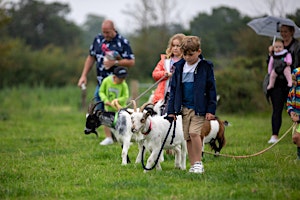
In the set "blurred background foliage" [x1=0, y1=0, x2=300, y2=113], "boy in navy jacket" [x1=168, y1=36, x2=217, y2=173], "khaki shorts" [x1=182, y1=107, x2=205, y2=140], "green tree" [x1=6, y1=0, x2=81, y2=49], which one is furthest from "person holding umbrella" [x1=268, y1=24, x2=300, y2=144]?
"green tree" [x1=6, y1=0, x2=81, y2=49]

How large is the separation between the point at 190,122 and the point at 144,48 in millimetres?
32841

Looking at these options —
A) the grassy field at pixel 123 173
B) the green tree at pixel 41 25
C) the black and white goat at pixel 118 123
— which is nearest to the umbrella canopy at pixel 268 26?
the grassy field at pixel 123 173

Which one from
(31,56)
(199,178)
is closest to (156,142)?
(199,178)

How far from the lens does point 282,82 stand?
39.3 ft

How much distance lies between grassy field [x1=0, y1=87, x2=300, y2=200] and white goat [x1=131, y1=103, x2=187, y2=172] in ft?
0.71

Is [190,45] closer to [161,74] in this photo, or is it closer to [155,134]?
[155,134]

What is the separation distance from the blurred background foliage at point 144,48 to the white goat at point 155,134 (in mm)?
13859

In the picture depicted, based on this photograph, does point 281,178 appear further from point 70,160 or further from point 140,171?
point 70,160

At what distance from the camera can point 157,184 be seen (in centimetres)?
729

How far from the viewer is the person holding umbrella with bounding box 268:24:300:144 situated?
38.3ft

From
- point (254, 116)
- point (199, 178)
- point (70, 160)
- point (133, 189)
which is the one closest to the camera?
point (133, 189)

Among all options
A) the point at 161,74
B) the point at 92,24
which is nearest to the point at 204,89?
the point at 161,74

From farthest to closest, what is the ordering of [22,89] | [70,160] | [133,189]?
[22,89] < [70,160] < [133,189]

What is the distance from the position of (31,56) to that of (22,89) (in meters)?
12.1
